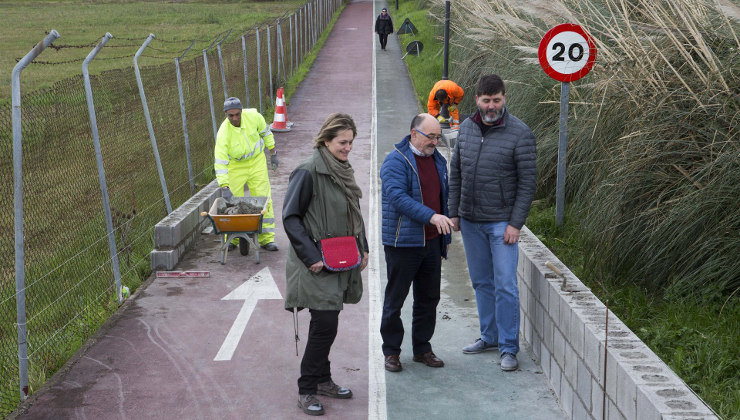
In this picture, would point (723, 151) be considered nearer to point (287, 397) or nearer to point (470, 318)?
point (470, 318)

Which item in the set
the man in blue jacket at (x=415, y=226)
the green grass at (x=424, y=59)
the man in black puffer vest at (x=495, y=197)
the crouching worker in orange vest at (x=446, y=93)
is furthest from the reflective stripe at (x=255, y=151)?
the green grass at (x=424, y=59)

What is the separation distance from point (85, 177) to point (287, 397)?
17.2 feet

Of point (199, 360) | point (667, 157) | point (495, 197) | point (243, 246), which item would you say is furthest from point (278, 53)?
point (495, 197)

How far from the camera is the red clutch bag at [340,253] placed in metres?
5.90

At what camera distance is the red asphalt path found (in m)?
6.36

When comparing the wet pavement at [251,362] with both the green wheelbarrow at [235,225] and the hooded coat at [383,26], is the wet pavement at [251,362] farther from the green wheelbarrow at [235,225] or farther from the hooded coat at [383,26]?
the hooded coat at [383,26]

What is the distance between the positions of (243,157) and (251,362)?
3.93m

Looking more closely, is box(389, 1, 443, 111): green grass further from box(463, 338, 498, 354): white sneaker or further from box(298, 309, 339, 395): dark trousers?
box(298, 309, 339, 395): dark trousers

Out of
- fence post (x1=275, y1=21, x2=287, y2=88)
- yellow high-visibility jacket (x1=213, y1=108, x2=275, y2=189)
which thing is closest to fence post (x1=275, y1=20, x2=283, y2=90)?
fence post (x1=275, y1=21, x2=287, y2=88)

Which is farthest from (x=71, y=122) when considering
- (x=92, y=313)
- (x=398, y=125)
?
(x=398, y=125)

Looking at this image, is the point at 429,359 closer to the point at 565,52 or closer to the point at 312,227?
the point at 312,227

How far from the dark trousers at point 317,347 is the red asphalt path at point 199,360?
241mm

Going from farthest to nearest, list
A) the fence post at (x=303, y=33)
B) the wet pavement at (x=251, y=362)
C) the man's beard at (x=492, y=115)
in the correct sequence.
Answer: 1. the fence post at (x=303, y=33)
2. the man's beard at (x=492, y=115)
3. the wet pavement at (x=251, y=362)

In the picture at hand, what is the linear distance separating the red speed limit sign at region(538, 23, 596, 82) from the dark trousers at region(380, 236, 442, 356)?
3182 millimetres
